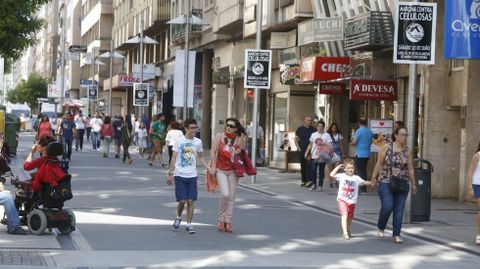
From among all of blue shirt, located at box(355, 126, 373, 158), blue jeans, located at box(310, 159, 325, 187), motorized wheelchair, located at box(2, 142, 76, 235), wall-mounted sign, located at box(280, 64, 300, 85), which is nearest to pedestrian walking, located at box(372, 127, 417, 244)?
motorized wheelchair, located at box(2, 142, 76, 235)

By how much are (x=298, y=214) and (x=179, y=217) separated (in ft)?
14.3

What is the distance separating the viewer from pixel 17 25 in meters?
34.3

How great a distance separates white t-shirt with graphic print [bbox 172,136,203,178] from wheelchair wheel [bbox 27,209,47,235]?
226cm

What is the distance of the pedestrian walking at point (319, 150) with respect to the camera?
26297 mm

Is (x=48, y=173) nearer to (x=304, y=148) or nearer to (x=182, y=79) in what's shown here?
(x=304, y=148)

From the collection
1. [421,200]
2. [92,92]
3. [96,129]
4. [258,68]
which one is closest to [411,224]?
[421,200]

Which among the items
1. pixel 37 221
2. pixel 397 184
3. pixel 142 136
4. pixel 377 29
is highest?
pixel 377 29

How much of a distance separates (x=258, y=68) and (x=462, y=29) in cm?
870

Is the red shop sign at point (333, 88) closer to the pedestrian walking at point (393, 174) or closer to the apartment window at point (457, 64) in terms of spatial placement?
the apartment window at point (457, 64)

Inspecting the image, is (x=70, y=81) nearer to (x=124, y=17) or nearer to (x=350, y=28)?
(x=124, y=17)

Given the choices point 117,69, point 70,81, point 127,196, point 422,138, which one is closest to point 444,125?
point 422,138

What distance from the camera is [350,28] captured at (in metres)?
27.7

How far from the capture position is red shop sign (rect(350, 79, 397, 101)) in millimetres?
27656

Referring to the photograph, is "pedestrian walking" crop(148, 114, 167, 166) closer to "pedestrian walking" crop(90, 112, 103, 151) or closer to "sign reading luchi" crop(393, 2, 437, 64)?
"pedestrian walking" crop(90, 112, 103, 151)
